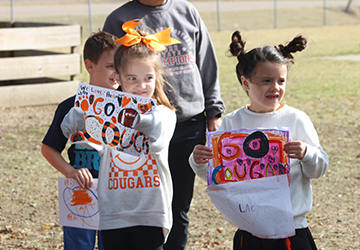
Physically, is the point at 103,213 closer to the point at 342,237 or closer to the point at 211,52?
the point at 211,52

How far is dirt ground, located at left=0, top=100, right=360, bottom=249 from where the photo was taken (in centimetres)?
385

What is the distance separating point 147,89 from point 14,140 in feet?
15.5

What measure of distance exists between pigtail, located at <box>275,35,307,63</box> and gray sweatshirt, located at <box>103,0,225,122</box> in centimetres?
78

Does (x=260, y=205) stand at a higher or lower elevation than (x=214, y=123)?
higher

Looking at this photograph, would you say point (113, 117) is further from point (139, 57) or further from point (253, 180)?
point (253, 180)

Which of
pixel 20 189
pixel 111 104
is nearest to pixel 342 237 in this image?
pixel 111 104

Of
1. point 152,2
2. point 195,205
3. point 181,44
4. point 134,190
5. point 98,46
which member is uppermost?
point 152,2

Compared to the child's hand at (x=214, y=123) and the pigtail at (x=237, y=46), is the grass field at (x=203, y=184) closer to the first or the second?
the pigtail at (x=237, y=46)

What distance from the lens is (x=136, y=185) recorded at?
236 cm

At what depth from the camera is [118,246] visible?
7.91 feet

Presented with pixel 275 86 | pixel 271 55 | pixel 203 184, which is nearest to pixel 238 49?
pixel 271 55

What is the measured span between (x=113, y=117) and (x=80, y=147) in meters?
0.50

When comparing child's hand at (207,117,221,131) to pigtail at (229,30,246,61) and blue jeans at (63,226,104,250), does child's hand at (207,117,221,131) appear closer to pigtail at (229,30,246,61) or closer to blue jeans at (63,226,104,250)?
pigtail at (229,30,246,61)

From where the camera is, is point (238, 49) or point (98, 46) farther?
point (98, 46)
